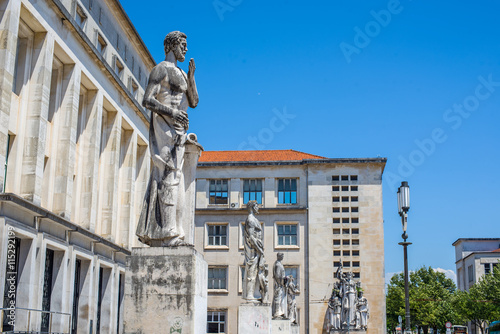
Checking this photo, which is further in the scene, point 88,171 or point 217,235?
point 217,235

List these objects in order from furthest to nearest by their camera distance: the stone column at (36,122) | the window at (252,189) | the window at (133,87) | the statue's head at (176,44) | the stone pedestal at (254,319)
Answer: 1. the window at (252,189)
2. the window at (133,87)
3. the stone column at (36,122)
4. the stone pedestal at (254,319)
5. the statue's head at (176,44)

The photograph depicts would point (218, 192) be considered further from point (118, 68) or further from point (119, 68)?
point (118, 68)

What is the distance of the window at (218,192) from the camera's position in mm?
67500

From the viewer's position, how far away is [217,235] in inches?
2625

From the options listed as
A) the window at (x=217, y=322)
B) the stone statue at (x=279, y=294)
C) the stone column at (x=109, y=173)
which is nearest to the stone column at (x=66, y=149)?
the stone column at (x=109, y=173)

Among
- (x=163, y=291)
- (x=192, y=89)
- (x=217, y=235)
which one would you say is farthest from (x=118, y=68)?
(x=163, y=291)

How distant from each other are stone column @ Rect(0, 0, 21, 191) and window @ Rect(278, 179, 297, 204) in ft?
150

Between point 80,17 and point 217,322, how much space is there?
39820 millimetres

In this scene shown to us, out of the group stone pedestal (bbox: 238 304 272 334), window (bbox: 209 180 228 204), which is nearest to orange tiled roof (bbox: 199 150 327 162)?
window (bbox: 209 180 228 204)

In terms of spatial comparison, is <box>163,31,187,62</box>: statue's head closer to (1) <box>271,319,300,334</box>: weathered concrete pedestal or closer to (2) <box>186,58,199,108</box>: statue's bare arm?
(2) <box>186,58,199,108</box>: statue's bare arm

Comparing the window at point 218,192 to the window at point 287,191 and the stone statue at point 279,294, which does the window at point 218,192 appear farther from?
the stone statue at point 279,294

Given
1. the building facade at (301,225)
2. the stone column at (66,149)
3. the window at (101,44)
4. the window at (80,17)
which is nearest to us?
the stone column at (66,149)

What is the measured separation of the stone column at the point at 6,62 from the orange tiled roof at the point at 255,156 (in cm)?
4700

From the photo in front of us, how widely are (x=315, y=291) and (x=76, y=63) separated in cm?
4016
